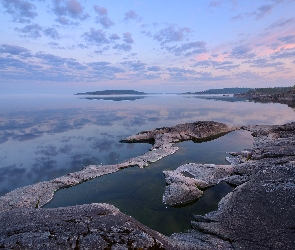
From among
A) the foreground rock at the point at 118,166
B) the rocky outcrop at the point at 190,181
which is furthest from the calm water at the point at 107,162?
the foreground rock at the point at 118,166

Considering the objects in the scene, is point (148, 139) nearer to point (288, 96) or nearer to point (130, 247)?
point (130, 247)

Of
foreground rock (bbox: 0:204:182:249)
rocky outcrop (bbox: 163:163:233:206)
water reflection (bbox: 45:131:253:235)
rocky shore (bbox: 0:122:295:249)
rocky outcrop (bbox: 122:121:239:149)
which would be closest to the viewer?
foreground rock (bbox: 0:204:182:249)

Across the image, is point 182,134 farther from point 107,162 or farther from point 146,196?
point 146,196

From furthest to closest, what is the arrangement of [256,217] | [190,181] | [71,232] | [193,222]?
1. [190,181]
2. [193,222]
3. [256,217]
4. [71,232]

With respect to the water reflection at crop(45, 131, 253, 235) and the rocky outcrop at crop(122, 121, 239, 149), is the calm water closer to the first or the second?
the water reflection at crop(45, 131, 253, 235)

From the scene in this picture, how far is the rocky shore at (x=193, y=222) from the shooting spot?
11.8 metres

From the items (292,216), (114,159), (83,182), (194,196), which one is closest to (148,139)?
(114,159)

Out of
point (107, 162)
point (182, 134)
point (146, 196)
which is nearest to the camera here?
point (146, 196)

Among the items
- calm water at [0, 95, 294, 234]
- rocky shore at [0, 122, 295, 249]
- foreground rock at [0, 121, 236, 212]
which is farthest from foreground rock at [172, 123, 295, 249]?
foreground rock at [0, 121, 236, 212]

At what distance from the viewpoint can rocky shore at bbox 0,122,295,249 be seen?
11.8m

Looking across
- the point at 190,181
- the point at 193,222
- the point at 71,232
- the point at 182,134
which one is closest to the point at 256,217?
the point at 193,222

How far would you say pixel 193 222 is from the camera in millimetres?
17969

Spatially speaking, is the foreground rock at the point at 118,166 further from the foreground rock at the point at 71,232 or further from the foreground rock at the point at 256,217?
the foreground rock at the point at 256,217

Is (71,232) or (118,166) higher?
(71,232)
